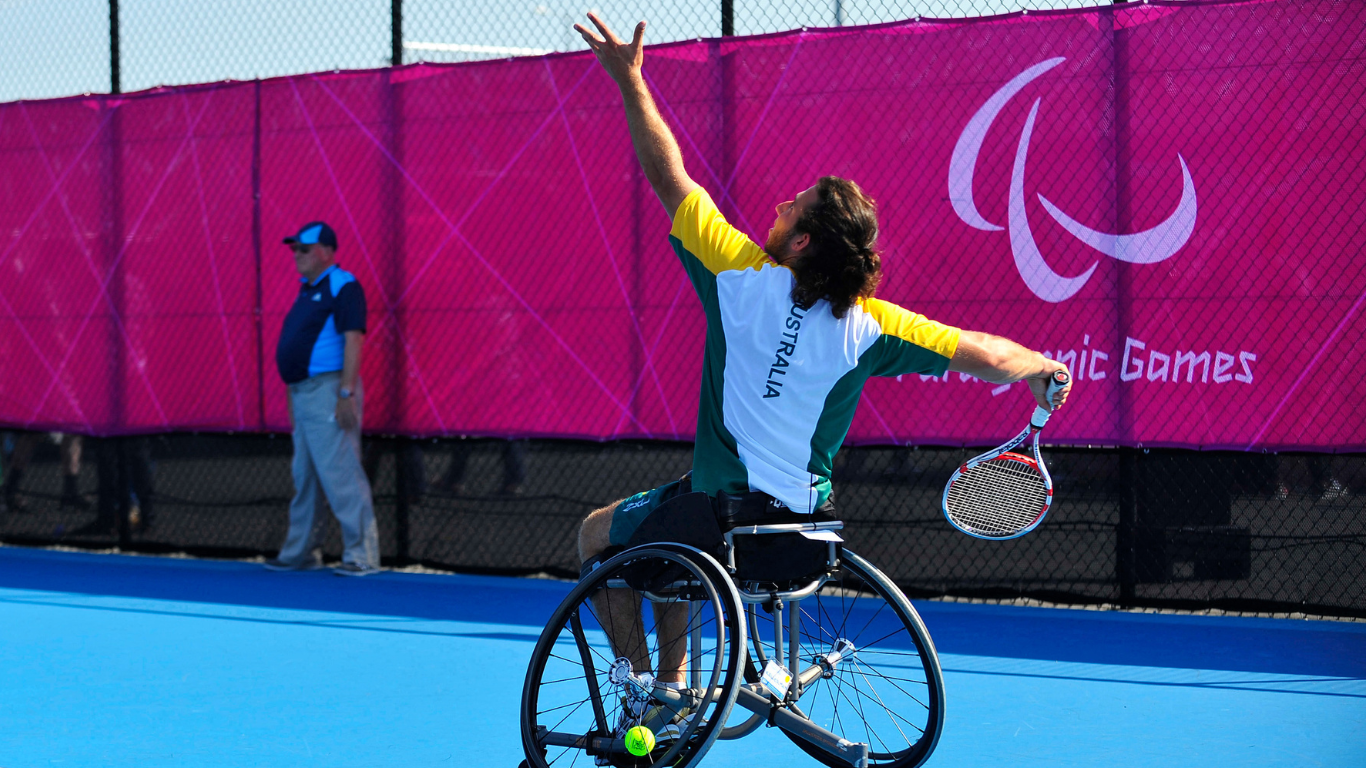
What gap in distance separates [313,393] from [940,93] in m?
3.46

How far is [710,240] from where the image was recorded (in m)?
3.33

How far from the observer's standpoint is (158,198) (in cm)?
801

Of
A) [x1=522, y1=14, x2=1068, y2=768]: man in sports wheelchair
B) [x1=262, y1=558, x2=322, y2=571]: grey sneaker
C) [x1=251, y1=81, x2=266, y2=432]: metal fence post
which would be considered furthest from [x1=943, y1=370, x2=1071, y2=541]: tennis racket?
[x1=251, y1=81, x2=266, y2=432]: metal fence post

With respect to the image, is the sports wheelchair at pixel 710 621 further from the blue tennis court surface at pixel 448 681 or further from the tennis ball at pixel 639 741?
the blue tennis court surface at pixel 448 681

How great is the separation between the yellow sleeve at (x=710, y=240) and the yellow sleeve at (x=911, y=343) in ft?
0.98

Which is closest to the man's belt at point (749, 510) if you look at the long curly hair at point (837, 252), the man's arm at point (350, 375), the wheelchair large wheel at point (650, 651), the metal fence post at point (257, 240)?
the wheelchair large wheel at point (650, 651)

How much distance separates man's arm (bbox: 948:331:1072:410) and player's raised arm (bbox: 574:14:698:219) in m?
0.75

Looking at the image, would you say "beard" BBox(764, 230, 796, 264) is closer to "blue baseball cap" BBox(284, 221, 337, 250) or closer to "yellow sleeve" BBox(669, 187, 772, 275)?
"yellow sleeve" BBox(669, 187, 772, 275)

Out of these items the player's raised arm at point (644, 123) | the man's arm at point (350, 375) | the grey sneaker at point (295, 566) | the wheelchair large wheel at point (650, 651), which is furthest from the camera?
the grey sneaker at point (295, 566)

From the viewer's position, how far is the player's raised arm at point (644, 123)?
3375 millimetres

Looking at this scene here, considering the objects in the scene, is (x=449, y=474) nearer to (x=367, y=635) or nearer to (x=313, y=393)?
(x=313, y=393)

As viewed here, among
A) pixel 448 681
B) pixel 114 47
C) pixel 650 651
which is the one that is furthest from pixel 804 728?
pixel 114 47

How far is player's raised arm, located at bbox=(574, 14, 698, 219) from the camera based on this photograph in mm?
3375

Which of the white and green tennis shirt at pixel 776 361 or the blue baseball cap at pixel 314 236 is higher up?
the blue baseball cap at pixel 314 236
